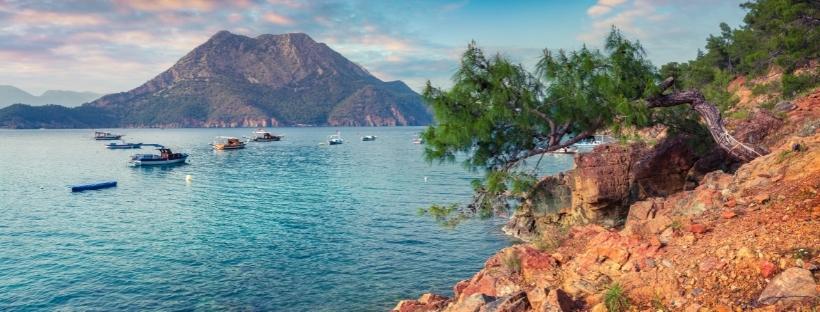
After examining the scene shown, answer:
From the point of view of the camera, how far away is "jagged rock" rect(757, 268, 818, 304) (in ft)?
23.9

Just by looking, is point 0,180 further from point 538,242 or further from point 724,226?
point 724,226

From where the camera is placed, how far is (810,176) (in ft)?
34.1

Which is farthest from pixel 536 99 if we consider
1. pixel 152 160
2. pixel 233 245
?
pixel 152 160

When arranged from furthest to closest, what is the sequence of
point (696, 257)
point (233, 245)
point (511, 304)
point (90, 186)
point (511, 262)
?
1. point (90, 186)
2. point (233, 245)
3. point (511, 262)
4. point (511, 304)
5. point (696, 257)

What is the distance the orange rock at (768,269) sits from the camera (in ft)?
26.5

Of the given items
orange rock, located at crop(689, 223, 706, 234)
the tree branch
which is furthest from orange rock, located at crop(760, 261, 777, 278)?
the tree branch

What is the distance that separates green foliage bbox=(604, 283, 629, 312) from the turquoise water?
12339 millimetres

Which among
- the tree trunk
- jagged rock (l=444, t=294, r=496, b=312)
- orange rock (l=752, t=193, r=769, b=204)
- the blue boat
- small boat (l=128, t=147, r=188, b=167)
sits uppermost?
the tree trunk

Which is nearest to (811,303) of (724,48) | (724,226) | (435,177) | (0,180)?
(724,226)

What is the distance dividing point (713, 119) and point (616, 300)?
9.18 meters

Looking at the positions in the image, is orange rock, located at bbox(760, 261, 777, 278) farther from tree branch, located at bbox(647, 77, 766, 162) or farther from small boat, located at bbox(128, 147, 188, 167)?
small boat, located at bbox(128, 147, 188, 167)

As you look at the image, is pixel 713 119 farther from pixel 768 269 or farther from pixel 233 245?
pixel 233 245

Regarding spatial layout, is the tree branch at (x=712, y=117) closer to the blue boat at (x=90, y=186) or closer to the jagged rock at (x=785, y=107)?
the jagged rock at (x=785, y=107)

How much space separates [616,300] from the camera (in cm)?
878
